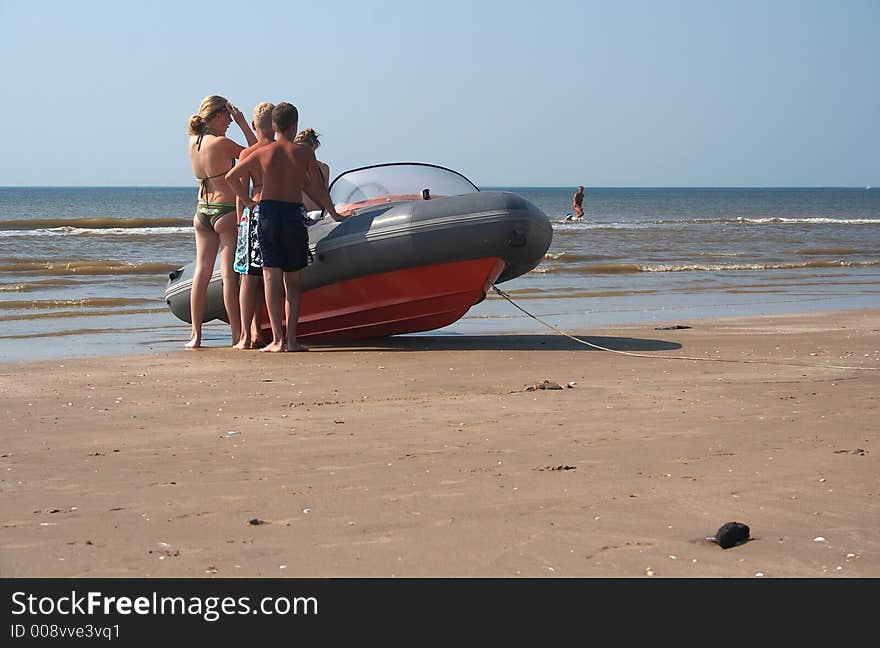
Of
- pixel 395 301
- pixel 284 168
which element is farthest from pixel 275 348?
pixel 284 168

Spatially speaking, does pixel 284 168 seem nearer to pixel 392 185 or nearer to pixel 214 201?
pixel 214 201

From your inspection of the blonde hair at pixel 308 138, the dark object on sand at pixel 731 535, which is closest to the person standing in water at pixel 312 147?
the blonde hair at pixel 308 138

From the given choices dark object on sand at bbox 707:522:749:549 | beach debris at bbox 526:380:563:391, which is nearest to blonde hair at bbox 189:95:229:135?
beach debris at bbox 526:380:563:391

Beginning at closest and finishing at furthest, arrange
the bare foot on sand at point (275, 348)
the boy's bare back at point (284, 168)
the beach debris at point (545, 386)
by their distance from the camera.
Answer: the beach debris at point (545, 386), the boy's bare back at point (284, 168), the bare foot on sand at point (275, 348)

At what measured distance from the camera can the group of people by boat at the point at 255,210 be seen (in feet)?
28.0

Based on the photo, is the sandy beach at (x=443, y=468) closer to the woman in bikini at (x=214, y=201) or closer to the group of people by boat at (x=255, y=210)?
the group of people by boat at (x=255, y=210)

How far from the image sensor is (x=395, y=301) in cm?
909

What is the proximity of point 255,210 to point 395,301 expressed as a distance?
1.25 m

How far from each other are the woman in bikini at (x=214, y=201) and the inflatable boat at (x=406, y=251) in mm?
261

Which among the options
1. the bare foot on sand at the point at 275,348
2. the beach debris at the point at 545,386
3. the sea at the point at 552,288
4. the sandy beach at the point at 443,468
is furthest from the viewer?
the sea at the point at 552,288

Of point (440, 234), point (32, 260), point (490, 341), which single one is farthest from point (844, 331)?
point (32, 260)

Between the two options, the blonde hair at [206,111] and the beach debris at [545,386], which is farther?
the blonde hair at [206,111]
